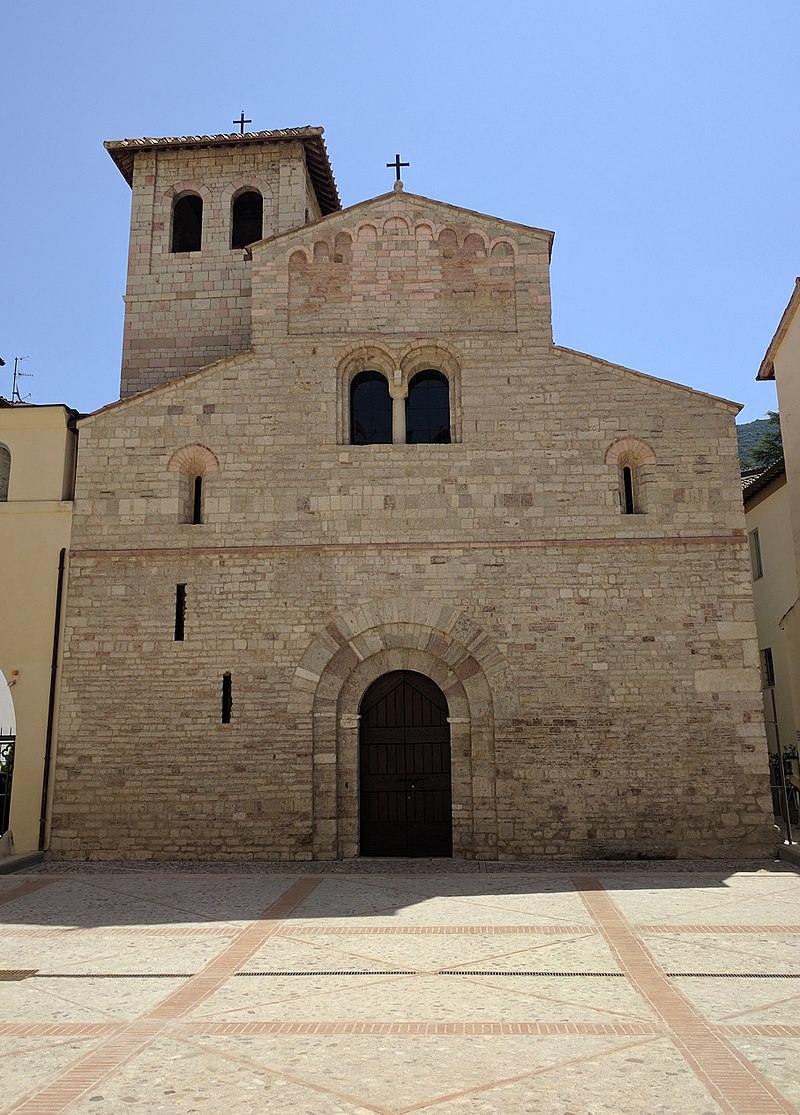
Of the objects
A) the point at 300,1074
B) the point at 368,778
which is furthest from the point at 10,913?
the point at 300,1074

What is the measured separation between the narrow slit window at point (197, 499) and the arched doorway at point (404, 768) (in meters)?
3.95

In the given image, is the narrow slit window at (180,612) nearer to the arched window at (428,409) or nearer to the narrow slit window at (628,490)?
the arched window at (428,409)

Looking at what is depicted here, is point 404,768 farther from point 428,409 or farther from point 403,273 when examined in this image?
point 403,273

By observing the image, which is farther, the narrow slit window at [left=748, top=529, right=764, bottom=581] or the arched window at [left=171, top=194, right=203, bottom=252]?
the narrow slit window at [left=748, top=529, right=764, bottom=581]

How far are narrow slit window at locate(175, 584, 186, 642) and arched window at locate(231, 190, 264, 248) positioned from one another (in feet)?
29.2

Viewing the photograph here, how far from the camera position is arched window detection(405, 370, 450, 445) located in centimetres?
1482

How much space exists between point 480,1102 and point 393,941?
3.98 meters

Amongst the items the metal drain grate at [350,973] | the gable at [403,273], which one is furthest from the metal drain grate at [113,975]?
the gable at [403,273]

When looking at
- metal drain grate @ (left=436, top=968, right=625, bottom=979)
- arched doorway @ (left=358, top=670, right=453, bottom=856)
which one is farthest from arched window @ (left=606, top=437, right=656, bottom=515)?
metal drain grate @ (left=436, top=968, right=625, bottom=979)

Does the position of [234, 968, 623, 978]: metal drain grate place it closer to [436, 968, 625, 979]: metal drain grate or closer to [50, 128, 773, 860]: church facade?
[436, 968, 625, 979]: metal drain grate

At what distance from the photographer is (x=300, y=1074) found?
16.1 ft

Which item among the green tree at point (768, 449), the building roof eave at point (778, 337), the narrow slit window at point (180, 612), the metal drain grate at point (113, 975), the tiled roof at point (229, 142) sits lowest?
the metal drain grate at point (113, 975)

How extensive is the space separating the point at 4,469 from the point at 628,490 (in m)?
10.5

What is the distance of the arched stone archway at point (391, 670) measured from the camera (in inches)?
518
